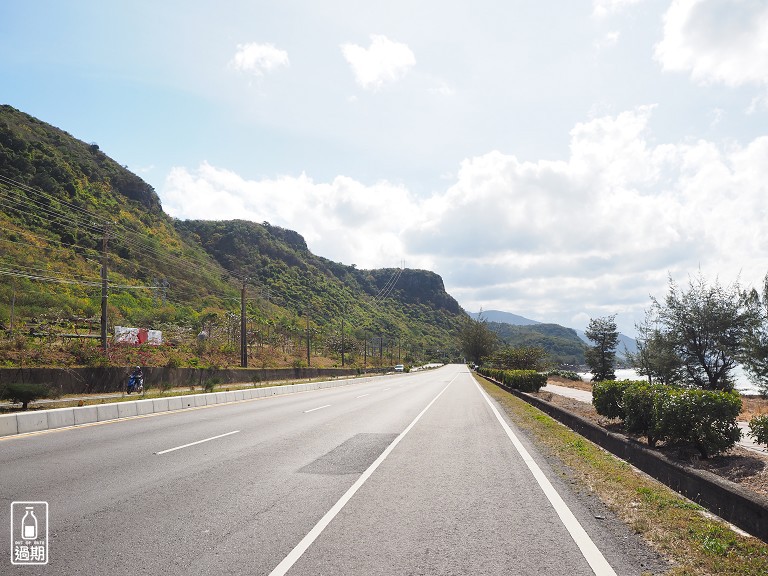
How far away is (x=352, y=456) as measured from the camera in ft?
32.2

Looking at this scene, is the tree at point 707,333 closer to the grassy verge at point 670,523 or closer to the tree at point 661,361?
the tree at point 661,361

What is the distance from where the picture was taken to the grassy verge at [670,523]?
14.4 ft

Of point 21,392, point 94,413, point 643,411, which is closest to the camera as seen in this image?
point 643,411

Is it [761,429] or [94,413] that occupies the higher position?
[761,429]

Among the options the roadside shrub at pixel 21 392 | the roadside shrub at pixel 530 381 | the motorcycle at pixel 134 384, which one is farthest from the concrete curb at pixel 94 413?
the roadside shrub at pixel 530 381

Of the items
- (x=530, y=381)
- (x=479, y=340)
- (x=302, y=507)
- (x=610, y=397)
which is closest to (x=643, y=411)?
(x=610, y=397)

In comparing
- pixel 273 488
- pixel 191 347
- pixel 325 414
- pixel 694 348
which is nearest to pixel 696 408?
pixel 273 488

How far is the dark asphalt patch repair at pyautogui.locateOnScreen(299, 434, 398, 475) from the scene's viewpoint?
334 inches

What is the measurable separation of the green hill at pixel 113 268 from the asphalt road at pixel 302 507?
24.5m

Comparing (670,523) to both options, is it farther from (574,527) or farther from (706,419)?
(706,419)

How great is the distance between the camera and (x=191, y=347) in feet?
161

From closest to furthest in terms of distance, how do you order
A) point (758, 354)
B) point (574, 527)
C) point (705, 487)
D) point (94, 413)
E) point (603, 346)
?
point (574, 527)
point (705, 487)
point (94, 413)
point (758, 354)
point (603, 346)

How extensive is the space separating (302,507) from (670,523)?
A: 4148 mm

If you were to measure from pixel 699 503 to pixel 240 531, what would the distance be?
5.76 metres
